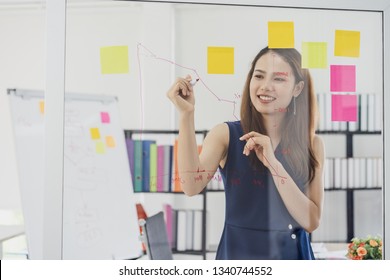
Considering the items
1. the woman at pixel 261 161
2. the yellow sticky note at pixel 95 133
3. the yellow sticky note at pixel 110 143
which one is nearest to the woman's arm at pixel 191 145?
the woman at pixel 261 161

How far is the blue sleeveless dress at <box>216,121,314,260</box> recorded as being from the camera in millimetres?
1246

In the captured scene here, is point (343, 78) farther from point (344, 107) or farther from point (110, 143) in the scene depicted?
point (110, 143)

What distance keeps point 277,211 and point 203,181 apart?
25 cm

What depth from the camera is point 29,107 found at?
1.42m

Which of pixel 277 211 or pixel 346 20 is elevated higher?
pixel 346 20

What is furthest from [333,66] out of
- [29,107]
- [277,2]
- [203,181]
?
[29,107]

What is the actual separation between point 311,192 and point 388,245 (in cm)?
30

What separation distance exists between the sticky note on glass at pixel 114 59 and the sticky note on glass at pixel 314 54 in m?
0.56

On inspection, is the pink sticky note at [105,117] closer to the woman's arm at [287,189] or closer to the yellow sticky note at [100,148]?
the yellow sticky note at [100,148]

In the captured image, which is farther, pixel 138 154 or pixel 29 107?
pixel 29 107

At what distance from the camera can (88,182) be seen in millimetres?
1283

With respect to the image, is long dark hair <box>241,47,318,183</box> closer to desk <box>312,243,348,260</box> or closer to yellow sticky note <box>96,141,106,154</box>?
desk <box>312,243,348,260</box>

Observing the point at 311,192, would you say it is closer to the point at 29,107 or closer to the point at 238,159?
the point at 238,159
